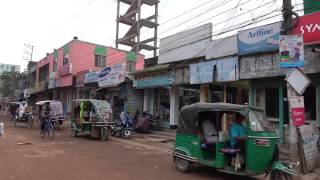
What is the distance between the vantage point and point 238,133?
385 inches

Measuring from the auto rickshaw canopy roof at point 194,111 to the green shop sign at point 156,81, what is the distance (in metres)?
10.7

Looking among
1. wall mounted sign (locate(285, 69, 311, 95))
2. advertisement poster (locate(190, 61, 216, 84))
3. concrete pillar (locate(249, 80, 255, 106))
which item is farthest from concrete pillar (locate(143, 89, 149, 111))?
wall mounted sign (locate(285, 69, 311, 95))

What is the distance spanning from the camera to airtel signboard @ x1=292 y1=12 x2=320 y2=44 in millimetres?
13539

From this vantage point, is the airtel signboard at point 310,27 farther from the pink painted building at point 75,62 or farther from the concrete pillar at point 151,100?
the pink painted building at point 75,62

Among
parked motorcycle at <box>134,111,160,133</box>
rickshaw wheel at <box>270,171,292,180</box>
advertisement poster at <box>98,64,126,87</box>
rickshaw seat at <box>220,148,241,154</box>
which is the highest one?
advertisement poster at <box>98,64,126,87</box>

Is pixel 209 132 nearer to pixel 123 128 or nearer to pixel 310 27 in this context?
pixel 310 27

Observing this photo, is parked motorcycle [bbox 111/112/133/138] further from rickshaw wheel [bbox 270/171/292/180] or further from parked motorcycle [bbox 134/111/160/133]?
rickshaw wheel [bbox 270/171/292/180]

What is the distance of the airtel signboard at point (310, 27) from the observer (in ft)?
44.4

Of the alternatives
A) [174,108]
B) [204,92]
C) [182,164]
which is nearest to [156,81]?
[174,108]

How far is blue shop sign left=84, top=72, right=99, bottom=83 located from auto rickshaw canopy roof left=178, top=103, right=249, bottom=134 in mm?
21433


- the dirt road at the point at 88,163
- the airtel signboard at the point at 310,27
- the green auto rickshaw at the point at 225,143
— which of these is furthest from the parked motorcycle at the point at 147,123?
the green auto rickshaw at the point at 225,143

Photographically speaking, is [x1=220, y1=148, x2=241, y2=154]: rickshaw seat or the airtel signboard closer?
[x1=220, y1=148, x2=241, y2=154]: rickshaw seat

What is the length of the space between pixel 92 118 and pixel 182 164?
9.36 m

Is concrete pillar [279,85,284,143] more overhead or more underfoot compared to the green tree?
more underfoot
